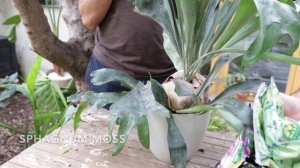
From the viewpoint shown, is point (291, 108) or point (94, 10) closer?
point (291, 108)

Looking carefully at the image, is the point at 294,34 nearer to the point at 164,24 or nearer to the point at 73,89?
the point at 164,24

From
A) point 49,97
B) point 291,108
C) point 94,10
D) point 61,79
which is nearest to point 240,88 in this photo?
point 291,108

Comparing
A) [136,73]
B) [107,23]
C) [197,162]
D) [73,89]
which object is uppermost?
[107,23]

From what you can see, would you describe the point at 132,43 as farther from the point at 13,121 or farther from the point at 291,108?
the point at 13,121

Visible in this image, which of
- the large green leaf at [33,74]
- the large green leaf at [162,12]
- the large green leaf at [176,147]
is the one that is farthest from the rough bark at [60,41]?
the large green leaf at [176,147]

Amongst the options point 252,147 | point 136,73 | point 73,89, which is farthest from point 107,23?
point 73,89

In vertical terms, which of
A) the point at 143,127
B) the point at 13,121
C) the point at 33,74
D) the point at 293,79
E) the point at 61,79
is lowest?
the point at 13,121

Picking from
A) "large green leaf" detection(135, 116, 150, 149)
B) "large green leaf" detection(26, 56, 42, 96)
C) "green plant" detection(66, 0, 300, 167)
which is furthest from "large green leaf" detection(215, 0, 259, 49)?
"large green leaf" detection(26, 56, 42, 96)

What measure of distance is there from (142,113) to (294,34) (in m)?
0.26

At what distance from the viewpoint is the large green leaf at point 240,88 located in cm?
55

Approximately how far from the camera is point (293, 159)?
0.41 m

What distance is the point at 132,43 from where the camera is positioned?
928 millimetres

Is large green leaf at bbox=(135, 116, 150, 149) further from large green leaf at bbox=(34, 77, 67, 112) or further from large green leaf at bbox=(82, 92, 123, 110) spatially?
large green leaf at bbox=(34, 77, 67, 112)

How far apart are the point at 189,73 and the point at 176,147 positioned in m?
0.17
